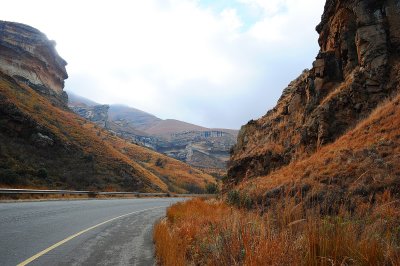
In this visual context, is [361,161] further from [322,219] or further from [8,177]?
[8,177]

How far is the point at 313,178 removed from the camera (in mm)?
14664

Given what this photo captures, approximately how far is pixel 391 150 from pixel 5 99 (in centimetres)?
4124

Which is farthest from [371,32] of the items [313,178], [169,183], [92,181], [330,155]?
[169,183]

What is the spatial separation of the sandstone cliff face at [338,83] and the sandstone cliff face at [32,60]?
6801 centimetres

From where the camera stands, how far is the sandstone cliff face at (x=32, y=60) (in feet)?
274

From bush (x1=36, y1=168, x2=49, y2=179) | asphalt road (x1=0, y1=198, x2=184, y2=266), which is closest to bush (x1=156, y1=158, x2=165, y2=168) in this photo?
bush (x1=36, y1=168, x2=49, y2=179)

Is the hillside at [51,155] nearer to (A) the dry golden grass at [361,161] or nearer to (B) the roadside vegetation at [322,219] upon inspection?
(A) the dry golden grass at [361,161]

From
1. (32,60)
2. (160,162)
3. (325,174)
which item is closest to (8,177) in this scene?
(325,174)

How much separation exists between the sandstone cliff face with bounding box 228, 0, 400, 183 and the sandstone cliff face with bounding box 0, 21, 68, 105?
6801 cm

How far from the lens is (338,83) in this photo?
22.7m

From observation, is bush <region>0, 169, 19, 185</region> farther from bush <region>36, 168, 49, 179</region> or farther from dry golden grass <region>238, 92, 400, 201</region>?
dry golden grass <region>238, 92, 400, 201</region>

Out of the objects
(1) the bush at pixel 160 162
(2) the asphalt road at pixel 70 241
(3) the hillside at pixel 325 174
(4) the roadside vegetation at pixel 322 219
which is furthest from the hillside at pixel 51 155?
(4) the roadside vegetation at pixel 322 219

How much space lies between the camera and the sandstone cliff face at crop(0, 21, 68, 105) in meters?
83.4

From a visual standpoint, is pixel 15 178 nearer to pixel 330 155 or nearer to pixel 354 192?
pixel 330 155
